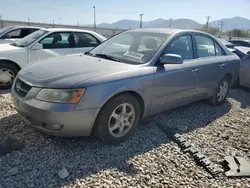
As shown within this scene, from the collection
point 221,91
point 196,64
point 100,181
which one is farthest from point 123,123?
point 221,91

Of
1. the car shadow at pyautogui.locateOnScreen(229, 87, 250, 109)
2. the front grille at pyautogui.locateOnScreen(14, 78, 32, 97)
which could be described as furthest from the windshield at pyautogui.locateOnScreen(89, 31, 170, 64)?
the car shadow at pyautogui.locateOnScreen(229, 87, 250, 109)

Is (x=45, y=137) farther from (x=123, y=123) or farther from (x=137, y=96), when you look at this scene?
(x=137, y=96)

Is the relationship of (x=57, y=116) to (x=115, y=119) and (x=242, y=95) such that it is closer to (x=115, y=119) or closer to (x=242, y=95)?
(x=115, y=119)

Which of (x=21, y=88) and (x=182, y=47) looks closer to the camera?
(x=21, y=88)

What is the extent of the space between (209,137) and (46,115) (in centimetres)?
247

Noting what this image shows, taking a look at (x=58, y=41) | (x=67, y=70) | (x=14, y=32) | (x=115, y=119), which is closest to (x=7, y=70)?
(x=58, y=41)

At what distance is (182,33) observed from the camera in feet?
14.0

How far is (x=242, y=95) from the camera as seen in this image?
21.6 ft

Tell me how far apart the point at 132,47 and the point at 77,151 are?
1.92m

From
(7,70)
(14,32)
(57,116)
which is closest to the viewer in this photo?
(57,116)

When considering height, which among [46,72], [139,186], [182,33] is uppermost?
[182,33]

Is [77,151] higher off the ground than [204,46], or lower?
lower

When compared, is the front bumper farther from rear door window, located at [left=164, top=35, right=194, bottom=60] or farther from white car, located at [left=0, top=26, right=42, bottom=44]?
white car, located at [left=0, top=26, right=42, bottom=44]

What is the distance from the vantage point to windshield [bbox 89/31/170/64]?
3756 mm
